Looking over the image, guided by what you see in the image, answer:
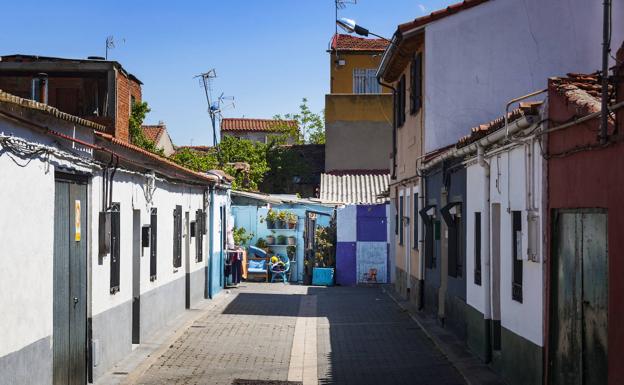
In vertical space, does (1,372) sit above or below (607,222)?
below

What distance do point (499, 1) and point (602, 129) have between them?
489 inches

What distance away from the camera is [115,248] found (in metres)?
13.1

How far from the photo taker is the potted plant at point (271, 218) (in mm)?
31562

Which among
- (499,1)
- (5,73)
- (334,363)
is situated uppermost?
(499,1)

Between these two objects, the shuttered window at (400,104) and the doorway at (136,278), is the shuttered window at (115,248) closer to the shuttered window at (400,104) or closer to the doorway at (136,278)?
the doorway at (136,278)

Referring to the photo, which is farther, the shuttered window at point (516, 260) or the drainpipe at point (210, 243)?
the drainpipe at point (210, 243)

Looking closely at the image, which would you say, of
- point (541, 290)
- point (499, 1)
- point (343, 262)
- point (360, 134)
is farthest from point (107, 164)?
point (360, 134)

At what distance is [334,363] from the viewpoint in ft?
45.7

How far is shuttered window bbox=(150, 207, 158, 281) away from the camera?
16391mm

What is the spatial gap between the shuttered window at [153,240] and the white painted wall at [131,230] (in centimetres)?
13

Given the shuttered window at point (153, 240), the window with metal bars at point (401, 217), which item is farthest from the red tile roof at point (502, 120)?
the window with metal bars at point (401, 217)

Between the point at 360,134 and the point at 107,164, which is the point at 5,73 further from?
the point at 360,134

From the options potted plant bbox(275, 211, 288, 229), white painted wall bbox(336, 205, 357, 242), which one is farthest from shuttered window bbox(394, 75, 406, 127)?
potted plant bbox(275, 211, 288, 229)

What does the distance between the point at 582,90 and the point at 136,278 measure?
864cm
